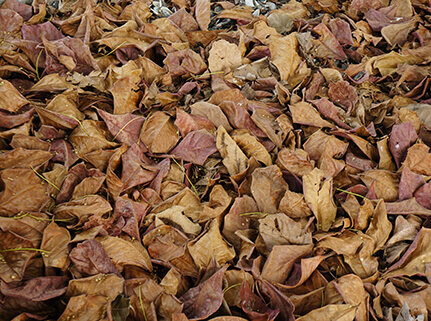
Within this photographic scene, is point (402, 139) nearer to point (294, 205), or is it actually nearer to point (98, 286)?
point (294, 205)

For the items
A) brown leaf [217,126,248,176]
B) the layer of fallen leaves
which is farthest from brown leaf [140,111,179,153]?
brown leaf [217,126,248,176]

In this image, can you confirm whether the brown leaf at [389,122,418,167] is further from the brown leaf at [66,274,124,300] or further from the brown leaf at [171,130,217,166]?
the brown leaf at [66,274,124,300]

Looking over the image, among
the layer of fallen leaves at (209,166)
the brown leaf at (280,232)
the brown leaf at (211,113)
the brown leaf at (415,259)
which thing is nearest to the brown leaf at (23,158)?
the layer of fallen leaves at (209,166)

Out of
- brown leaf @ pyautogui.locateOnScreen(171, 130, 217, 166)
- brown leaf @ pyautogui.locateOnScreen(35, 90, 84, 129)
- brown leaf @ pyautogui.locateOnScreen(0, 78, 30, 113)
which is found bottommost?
brown leaf @ pyautogui.locateOnScreen(171, 130, 217, 166)

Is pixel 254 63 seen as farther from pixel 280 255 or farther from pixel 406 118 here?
pixel 280 255

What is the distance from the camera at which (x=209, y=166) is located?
3.40 ft

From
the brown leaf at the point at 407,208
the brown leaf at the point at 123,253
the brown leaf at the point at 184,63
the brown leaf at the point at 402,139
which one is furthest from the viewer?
the brown leaf at the point at 184,63

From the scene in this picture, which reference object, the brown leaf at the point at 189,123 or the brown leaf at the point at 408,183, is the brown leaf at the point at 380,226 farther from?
the brown leaf at the point at 189,123

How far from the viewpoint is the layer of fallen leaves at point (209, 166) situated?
82 centimetres

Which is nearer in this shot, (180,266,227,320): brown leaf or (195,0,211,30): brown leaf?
(180,266,227,320): brown leaf

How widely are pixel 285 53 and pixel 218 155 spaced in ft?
1.31

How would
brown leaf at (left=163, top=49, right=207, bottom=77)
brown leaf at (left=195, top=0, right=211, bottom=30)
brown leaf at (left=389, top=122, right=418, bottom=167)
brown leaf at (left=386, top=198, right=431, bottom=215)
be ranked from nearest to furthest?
brown leaf at (left=386, top=198, right=431, bottom=215), brown leaf at (left=389, top=122, right=418, bottom=167), brown leaf at (left=163, top=49, right=207, bottom=77), brown leaf at (left=195, top=0, right=211, bottom=30)

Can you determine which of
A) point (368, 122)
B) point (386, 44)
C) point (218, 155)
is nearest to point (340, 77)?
point (368, 122)

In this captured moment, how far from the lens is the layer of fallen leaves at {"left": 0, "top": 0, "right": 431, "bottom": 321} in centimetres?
82
